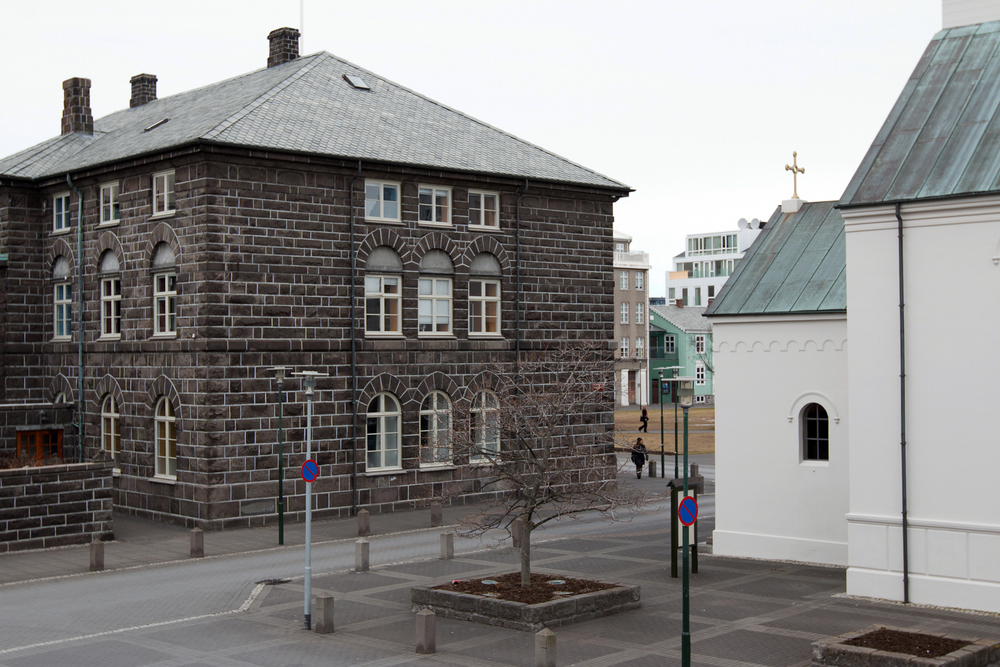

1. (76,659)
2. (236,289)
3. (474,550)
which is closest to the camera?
(76,659)

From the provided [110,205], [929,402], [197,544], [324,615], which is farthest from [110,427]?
[929,402]

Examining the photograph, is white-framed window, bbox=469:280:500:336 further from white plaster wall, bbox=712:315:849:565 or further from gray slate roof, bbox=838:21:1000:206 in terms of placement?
gray slate roof, bbox=838:21:1000:206

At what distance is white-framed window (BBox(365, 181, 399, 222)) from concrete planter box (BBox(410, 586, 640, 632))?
1511 cm

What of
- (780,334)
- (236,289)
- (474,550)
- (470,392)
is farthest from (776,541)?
(236,289)

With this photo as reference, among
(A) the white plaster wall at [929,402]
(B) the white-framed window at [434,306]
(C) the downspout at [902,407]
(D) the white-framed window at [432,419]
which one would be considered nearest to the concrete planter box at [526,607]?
(A) the white plaster wall at [929,402]

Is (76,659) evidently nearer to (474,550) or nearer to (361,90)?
(474,550)

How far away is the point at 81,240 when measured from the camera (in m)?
33.8

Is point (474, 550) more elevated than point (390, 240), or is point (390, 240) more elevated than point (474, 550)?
point (390, 240)

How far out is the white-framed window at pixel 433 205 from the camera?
109 ft

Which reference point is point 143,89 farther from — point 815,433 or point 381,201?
point 815,433

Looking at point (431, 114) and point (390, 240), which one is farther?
point (431, 114)

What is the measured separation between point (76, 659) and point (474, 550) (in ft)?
37.9

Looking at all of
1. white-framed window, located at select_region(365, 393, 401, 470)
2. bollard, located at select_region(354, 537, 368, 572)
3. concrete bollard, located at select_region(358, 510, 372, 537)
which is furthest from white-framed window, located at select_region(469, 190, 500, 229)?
bollard, located at select_region(354, 537, 368, 572)

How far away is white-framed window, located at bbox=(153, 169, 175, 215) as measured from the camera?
3055 cm
